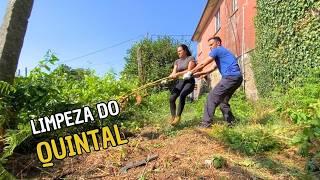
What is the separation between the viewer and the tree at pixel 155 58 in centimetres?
2450

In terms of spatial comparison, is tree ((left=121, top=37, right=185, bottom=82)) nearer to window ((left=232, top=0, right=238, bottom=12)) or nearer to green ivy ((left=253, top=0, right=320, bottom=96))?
window ((left=232, top=0, right=238, bottom=12))

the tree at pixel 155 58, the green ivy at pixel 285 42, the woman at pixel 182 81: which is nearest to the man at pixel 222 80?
the woman at pixel 182 81

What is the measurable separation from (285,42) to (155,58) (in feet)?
47.0

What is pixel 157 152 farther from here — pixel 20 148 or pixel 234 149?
pixel 20 148

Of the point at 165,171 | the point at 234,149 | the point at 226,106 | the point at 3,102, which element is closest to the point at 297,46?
the point at 226,106

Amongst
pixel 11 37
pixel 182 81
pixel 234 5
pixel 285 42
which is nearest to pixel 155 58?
pixel 234 5

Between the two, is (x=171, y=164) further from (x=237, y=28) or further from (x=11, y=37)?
(x=237, y=28)

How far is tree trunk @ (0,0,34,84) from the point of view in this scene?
6.04 meters

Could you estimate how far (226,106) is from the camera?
775 cm

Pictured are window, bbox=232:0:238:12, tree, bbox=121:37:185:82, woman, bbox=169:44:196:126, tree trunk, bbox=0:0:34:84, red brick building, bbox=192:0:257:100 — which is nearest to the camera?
tree trunk, bbox=0:0:34:84

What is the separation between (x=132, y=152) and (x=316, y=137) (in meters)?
2.55

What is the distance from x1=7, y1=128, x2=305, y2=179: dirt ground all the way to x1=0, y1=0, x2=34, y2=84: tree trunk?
4.24 ft

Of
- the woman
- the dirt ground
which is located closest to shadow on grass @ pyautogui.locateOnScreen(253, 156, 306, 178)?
the dirt ground

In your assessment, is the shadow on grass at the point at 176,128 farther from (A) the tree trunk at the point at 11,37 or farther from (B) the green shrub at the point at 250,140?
(A) the tree trunk at the point at 11,37
